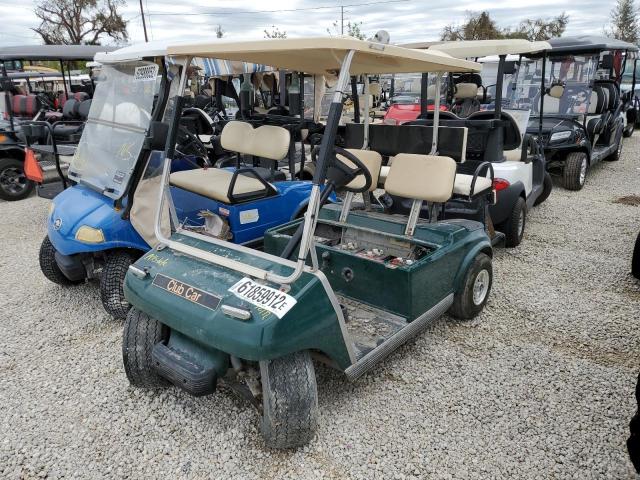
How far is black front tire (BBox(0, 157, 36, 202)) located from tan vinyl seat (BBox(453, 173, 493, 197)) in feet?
20.8

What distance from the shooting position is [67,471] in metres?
2.19

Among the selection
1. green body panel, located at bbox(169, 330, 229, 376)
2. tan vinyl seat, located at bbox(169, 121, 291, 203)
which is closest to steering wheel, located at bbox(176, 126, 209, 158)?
tan vinyl seat, located at bbox(169, 121, 291, 203)

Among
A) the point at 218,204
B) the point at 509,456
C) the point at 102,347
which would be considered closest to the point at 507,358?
the point at 509,456

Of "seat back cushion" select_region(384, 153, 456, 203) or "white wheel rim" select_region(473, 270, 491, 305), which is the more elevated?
"seat back cushion" select_region(384, 153, 456, 203)

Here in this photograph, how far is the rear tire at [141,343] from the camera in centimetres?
252

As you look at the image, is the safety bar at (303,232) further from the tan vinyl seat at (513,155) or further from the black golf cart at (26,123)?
the tan vinyl seat at (513,155)

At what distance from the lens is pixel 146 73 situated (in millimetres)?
3486

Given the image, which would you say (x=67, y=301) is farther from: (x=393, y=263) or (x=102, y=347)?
(x=393, y=263)

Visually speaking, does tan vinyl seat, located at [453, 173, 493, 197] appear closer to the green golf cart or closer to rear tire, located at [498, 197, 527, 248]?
the green golf cart

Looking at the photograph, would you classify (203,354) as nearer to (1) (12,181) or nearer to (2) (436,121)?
(2) (436,121)

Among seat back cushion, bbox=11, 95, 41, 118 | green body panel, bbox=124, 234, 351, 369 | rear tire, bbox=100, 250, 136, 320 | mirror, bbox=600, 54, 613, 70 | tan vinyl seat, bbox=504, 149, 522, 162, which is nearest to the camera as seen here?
green body panel, bbox=124, 234, 351, 369

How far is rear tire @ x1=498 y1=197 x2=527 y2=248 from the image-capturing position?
474cm

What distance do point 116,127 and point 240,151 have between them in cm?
94

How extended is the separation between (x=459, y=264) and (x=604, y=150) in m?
6.42
